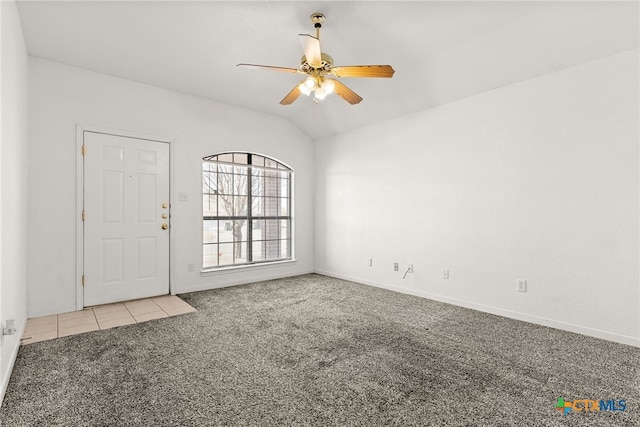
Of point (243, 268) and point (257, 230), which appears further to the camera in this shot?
point (257, 230)

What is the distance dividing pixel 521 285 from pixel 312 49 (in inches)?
122

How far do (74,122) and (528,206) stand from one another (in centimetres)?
501

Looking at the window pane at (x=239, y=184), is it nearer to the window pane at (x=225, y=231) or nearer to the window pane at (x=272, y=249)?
the window pane at (x=225, y=231)

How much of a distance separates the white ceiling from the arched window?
1379mm

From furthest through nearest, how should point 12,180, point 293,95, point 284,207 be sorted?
point 284,207 < point 293,95 < point 12,180

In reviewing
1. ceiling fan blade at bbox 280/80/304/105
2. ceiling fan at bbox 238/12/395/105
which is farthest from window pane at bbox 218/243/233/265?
ceiling fan at bbox 238/12/395/105

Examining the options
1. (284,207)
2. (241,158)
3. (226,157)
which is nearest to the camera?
(226,157)

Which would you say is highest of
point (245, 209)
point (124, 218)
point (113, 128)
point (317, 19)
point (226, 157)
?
point (317, 19)

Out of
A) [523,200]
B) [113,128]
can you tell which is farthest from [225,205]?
[523,200]

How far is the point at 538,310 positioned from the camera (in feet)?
10.7

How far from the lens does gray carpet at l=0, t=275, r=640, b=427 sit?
69.3 inches

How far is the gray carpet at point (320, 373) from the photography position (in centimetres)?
176

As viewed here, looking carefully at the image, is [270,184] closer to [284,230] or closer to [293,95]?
[284,230]

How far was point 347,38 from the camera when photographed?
304 centimetres
